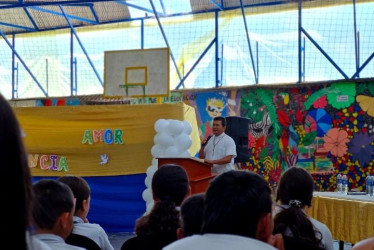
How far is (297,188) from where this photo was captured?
2.72 m

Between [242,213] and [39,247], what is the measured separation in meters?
0.59

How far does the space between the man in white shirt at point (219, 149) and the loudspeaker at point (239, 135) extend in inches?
28.6

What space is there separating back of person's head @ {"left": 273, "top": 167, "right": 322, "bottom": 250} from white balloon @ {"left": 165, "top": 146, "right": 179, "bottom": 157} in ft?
13.5

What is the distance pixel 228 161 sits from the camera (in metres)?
6.70

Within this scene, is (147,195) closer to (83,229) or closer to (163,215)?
(83,229)

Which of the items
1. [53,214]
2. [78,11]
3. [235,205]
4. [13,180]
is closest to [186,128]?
[53,214]

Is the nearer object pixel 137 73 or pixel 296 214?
pixel 296 214

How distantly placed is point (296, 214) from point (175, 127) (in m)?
4.55

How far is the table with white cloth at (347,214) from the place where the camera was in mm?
4836

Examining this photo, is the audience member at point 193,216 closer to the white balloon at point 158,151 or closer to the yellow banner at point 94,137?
the white balloon at point 158,151

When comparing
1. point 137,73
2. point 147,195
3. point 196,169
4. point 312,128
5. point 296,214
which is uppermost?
point 137,73

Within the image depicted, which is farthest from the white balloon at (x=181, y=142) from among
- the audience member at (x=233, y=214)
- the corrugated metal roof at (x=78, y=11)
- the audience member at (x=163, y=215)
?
the audience member at (x=233, y=214)

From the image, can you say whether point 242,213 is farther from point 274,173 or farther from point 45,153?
point 274,173

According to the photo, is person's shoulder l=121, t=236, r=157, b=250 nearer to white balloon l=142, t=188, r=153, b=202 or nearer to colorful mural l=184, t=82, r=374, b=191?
white balloon l=142, t=188, r=153, b=202
